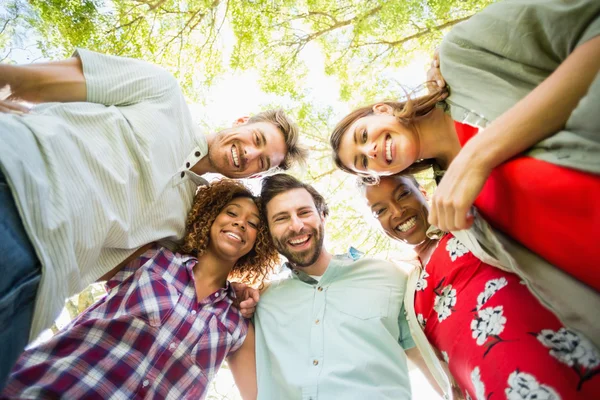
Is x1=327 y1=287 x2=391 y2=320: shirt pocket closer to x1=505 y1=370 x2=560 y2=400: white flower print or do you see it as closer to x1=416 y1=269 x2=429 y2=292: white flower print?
x1=416 y1=269 x2=429 y2=292: white flower print

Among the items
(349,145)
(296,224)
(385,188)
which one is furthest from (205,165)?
(385,188)

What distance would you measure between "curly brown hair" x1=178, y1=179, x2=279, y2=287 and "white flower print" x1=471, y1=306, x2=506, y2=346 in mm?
1537

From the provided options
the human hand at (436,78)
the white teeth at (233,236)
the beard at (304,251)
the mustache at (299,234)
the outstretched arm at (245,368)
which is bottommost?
the outstretched arm at (245,368)

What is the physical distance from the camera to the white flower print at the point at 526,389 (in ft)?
3.72

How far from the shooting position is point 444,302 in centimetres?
161

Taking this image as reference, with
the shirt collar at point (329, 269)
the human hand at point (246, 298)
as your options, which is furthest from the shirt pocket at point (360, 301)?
the human hand at point (246, 298)

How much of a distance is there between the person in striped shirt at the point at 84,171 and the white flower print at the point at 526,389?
5.62 feet

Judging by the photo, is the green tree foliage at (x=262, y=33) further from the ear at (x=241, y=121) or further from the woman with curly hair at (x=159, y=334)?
the woman with curly hair at (x=159, y=334)

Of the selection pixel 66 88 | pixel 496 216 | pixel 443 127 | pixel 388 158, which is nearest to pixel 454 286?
pixel 496 216

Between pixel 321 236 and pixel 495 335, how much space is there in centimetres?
138

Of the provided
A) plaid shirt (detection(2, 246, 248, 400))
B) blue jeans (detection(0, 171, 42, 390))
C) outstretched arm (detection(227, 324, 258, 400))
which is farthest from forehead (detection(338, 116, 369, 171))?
blue jeans (detection(0, 171, 42, 390))

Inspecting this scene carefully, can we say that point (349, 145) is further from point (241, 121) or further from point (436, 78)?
point (241, 121)

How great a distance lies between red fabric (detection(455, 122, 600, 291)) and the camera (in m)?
0.99

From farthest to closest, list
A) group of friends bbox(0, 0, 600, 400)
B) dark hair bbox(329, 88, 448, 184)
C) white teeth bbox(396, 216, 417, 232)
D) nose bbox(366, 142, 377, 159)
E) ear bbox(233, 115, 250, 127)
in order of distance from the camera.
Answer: ear bbox(233, 115, 250, 127), white teeth bbox(396, 216, 417, 232), nose bbox(366, 142, 377, 159), dark hair bbox(329, 88, 448, 184), group of friends bbox(0, 0, 600, 400)
